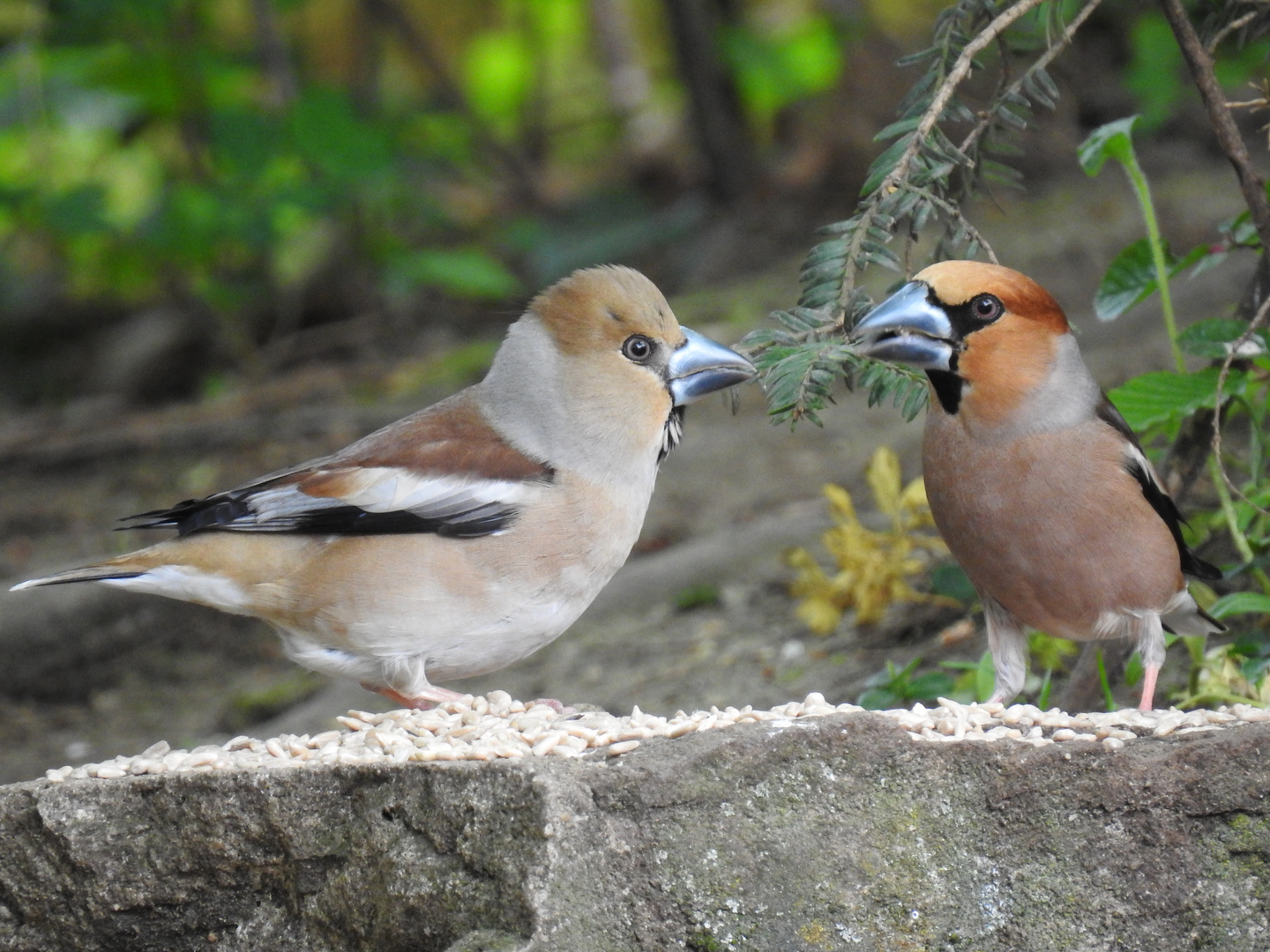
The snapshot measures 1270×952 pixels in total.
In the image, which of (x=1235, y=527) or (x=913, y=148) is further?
(x=1235, y=527)

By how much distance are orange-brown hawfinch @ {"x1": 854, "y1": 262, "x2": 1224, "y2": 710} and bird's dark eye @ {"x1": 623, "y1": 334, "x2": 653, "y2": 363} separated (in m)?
0.86

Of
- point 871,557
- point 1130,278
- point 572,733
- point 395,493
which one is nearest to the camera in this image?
point 572,733

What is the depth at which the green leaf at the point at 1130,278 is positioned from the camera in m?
4.43

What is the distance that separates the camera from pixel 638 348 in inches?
166

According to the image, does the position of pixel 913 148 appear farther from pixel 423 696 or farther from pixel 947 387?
pixel 423 696

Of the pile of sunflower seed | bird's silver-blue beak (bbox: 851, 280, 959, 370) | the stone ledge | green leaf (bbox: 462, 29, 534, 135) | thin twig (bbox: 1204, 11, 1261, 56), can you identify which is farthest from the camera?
green leaf (bbox: 462, 29, 534, 135)

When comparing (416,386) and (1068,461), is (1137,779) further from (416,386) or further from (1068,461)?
(416,386)

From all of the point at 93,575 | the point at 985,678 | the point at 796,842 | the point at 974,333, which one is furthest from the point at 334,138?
the point at 796,842

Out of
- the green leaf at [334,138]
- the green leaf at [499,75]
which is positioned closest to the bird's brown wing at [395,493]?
the green leaf at [334,138]

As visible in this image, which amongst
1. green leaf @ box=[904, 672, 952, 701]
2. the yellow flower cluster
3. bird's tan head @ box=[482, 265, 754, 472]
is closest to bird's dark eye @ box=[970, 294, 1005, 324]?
bird's tan head @ box=[482, 265, 754, 472]

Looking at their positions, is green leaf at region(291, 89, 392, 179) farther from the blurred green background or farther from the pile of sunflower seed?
the pile of sunflower seed

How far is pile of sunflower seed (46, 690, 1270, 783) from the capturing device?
2.99 m

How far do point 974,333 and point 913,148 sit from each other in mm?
539

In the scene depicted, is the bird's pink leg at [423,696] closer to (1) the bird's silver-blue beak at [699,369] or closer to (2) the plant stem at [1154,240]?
(1) the bird's silver-blue beak at [699,369]
